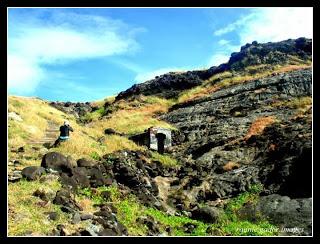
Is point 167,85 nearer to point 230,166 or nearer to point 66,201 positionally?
point 230,166

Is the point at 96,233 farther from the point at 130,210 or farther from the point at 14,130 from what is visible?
the point at 14,130

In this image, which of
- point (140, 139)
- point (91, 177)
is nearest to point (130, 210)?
point (91, 177)

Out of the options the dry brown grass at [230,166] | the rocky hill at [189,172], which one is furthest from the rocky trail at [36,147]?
the dry brown grass at [230,166]

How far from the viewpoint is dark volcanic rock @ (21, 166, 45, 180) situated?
17859mm

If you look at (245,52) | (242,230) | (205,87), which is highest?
(245,52)

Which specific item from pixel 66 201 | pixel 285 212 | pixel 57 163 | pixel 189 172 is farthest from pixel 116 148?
pixel 66 201

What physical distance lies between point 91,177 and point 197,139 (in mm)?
18544

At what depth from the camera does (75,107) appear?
2778 inches

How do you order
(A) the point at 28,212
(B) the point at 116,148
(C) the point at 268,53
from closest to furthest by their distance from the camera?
(A) the point at 28,212, (B) the point at 116,148, (C) the point at 268,53

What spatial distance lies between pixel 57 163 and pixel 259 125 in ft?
65.3

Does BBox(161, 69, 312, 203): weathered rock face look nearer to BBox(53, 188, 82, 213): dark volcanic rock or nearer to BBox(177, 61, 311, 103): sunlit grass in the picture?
BBox(177, 61, 311, 103): sunlit grass

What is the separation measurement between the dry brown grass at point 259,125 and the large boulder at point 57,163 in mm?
16140

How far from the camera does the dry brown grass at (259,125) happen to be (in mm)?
32969
